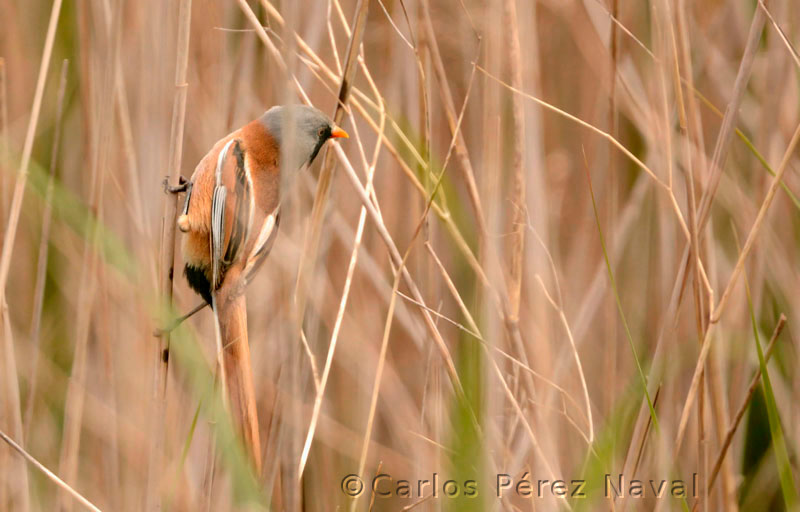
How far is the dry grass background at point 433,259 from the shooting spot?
3.91 feet

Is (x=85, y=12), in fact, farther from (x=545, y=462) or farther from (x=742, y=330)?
(x=742, y=330)

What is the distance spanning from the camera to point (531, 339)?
1.77 m

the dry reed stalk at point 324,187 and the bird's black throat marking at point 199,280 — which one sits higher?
the dry reed stalk at point 324,187

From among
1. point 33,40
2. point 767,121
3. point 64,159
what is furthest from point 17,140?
point 767,121

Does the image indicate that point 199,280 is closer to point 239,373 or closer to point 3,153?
point 239,373

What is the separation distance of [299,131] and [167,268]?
0.31 m

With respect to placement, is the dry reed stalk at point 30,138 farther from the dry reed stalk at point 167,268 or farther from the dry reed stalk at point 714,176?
the dry reed stalk at point 714,176

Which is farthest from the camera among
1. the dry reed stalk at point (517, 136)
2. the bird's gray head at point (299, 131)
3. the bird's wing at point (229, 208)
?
the bird's wing at point (229, 208)

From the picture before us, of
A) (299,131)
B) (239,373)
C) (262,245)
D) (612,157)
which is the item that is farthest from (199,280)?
(612,157)

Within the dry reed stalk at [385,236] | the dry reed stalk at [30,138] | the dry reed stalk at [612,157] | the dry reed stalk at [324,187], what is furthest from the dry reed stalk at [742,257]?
the dry reed stalk at [30,138]

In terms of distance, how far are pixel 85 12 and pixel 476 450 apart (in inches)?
45.5

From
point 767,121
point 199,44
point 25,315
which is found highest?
point 199,44

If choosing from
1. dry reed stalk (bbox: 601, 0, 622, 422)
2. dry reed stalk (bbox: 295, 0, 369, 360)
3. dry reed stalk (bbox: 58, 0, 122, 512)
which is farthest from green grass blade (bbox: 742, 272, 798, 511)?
dry reed stalk (bbox: 58, 0, 122, 512)

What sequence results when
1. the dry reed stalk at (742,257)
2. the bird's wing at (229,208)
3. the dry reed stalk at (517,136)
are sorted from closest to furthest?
the dry reed stalk at (742,257) → the dry reed stalk at (517,136) → the bird's wing at (229,208)
